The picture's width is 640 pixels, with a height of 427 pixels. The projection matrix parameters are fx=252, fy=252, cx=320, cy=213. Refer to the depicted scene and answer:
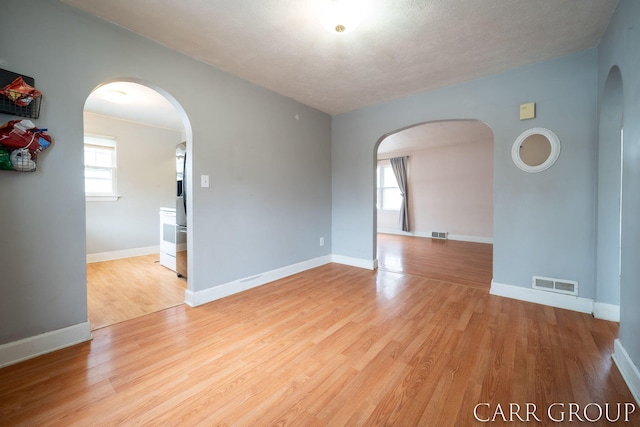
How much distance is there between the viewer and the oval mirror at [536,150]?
8.21ft

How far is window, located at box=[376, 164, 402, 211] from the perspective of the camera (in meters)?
7.99

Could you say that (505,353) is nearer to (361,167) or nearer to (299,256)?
(299,256)

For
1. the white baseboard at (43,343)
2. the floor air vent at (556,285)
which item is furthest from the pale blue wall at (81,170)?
the floor air vent at (556,285)

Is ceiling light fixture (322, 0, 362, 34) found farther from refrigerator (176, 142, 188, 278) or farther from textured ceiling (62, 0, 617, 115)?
refrigerator (176, 142, 188, 278)

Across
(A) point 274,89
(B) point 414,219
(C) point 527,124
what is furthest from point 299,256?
(B) point 414,219

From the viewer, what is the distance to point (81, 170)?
1896 mm

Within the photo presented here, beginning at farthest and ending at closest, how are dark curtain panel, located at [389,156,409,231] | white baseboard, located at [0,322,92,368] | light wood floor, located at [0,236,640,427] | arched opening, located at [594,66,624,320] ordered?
dark curtain panel, located at [389,156,409,231]
arched opening, located at [594,66,624,320]
white baseboard, located at [0,322,92,368]
light wood floor, located at [0,236,640,427]

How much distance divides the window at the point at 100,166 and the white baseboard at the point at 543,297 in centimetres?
612

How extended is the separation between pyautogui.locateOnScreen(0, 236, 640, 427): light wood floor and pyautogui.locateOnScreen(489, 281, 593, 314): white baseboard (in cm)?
12

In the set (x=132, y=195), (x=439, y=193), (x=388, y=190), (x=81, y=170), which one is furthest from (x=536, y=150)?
(x=132, y=195)

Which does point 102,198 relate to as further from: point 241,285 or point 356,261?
point 356,261

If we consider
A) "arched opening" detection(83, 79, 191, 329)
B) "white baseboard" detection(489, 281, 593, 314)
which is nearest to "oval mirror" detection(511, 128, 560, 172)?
"white baseboard" detection(489, 281, 593, 314)

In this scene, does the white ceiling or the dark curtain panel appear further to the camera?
the dark curtain panel

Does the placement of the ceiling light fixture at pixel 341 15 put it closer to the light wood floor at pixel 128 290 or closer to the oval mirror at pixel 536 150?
the oval mirror at pixel 536 150
